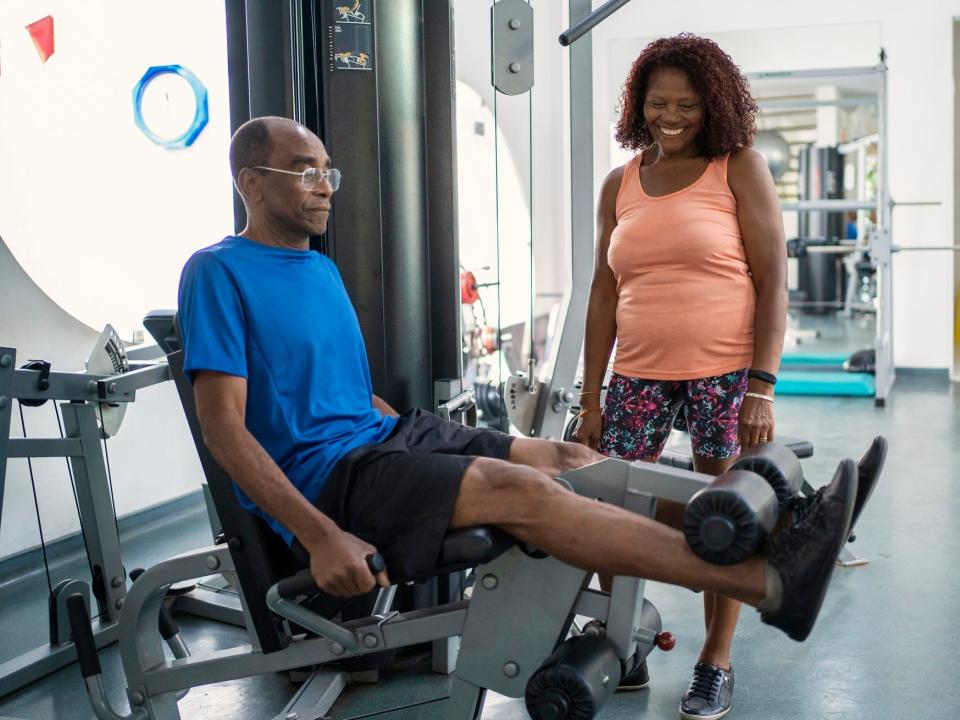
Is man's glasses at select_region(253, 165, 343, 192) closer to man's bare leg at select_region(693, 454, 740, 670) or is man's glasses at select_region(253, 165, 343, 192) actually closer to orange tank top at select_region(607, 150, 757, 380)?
orange tank top at select_region(607, 150, 757, 380)

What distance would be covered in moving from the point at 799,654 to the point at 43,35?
2.83 m

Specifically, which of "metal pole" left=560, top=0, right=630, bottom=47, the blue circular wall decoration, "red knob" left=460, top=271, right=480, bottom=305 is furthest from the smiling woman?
"red knob" left=460, top=271, right=480, bottom=305

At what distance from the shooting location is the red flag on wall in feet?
10.0

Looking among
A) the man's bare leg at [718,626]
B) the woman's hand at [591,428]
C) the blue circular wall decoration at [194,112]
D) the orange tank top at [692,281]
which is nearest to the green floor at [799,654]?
the man's bare leg at [718,626]

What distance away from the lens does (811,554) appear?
1496 mm

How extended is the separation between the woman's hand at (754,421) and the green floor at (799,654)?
0.63 metres

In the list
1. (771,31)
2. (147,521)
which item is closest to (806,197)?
(771,31)

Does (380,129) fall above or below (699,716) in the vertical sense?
above

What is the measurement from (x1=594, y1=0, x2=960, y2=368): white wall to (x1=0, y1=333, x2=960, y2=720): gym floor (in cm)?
354

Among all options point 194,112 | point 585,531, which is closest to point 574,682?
point 585,531

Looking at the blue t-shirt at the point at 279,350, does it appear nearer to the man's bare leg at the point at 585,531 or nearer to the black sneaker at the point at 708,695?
the man's bare leg at the point at 585,531

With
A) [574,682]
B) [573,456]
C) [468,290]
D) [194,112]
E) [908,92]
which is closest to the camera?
[574,682]

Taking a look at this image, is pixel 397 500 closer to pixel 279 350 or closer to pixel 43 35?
pixel 279 350

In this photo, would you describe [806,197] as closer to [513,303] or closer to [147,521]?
[513,303]
